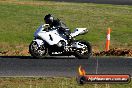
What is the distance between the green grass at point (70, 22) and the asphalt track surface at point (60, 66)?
7306 millimetres

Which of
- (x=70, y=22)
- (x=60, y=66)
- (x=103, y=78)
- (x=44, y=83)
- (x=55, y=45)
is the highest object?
(x=103, y=78)

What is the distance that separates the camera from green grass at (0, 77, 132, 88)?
11781mm

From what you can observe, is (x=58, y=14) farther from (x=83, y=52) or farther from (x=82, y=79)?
(x=82, y=79)

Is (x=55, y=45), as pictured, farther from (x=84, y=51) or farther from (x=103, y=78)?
(x=103, y=78)

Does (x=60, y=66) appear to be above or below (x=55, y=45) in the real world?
below

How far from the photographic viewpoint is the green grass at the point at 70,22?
25203 millimetres

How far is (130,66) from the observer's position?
49.8 feet

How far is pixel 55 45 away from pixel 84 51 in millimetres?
954

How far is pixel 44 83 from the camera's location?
1221 centimetres

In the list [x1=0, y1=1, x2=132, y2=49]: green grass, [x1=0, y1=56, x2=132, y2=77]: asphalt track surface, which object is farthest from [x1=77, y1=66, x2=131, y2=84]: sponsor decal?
[x1=0, y1=1, x2=132, y2=49]: green grass

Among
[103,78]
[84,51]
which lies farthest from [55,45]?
[103,78]

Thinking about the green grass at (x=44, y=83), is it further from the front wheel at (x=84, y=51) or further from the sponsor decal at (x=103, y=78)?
the front wheel at (x=84, y=51)

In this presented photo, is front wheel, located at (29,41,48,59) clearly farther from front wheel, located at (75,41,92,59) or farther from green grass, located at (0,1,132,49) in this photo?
green grass, located at (0,1,132,49)

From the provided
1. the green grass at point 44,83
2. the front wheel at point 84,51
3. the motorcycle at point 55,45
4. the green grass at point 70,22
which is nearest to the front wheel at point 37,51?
the motorcycle at point 55,45
